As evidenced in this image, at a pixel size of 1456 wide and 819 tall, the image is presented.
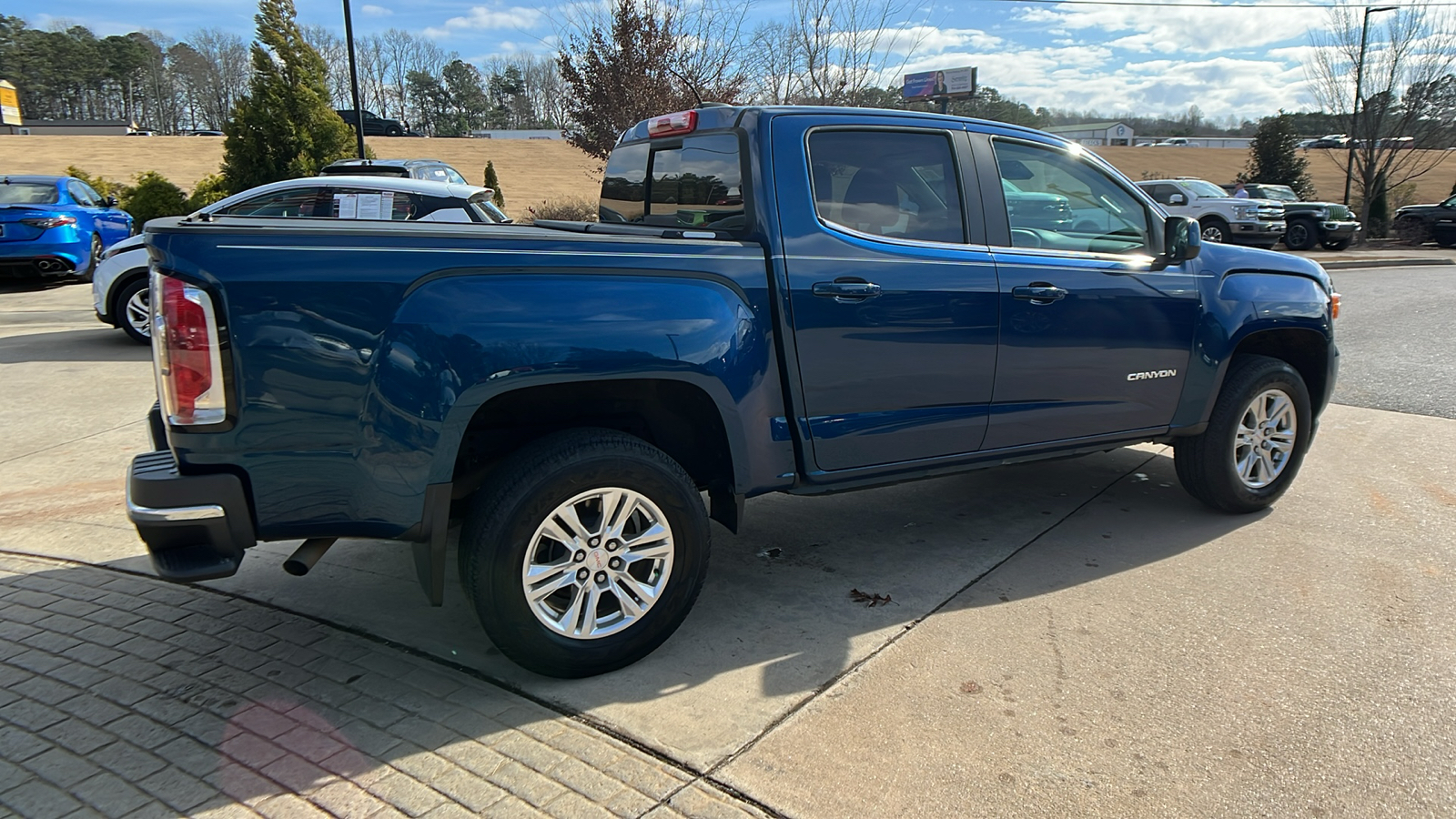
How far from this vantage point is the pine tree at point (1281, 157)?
31.2m

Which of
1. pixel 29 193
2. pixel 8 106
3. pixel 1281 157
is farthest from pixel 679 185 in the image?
pixel 8 106

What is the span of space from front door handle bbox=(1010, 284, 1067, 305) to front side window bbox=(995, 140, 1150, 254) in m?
0.23

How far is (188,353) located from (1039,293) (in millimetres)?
3222

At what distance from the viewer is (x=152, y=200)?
1752cm

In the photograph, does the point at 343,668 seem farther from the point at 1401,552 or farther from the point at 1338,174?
the point at 1338,174

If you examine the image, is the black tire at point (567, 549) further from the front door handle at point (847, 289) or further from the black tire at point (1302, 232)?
the black tire at point (1302, 232)

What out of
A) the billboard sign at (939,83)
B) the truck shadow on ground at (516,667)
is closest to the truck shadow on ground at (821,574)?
the truck shadow on ground at (516,667)

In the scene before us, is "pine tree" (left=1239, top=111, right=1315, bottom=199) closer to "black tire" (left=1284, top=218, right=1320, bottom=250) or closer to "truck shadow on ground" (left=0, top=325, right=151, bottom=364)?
"black tire" (left=1284, top=218, right=1320, bottom=250)

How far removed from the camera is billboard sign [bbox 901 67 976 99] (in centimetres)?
5884

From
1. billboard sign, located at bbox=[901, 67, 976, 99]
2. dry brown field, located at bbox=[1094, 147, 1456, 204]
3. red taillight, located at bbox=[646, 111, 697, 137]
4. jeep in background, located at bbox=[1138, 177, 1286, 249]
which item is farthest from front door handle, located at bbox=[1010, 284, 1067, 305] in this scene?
billboard sign, located at bbox=[901, 67, 976, 99]

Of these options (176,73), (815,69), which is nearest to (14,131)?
(176,73)

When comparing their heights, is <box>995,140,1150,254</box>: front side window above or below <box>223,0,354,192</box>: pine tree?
below

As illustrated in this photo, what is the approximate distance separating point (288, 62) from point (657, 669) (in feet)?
58.9

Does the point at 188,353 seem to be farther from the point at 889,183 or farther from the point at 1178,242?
the point at 1178,242
